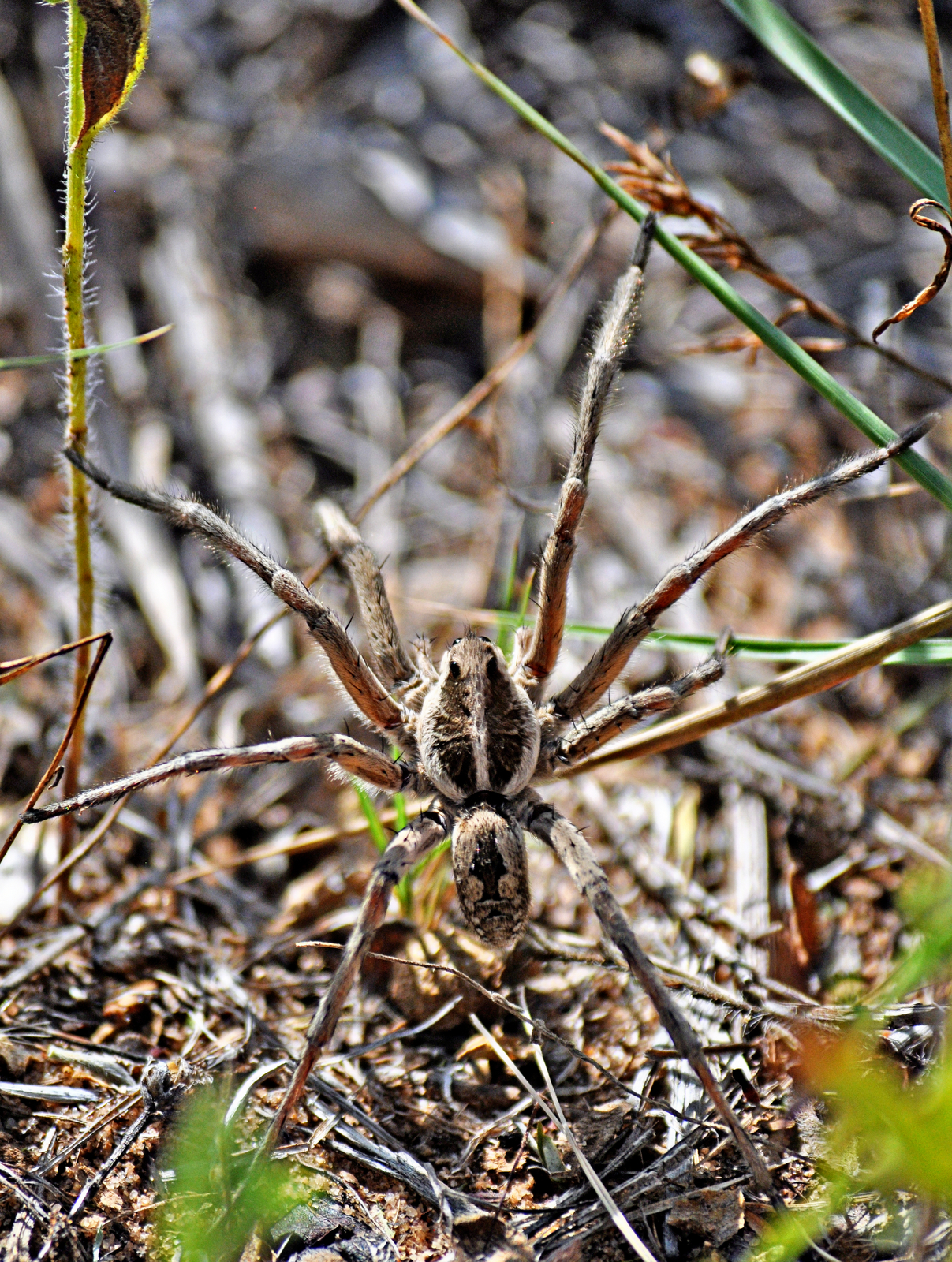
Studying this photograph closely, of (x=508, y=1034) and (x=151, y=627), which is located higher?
(x=151, y=627)

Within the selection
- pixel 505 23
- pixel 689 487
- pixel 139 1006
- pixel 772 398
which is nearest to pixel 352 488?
pixel 689 487

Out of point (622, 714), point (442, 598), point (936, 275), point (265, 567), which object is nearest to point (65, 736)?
point (265, 567)

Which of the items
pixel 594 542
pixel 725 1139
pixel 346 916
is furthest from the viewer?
pixel 594 542

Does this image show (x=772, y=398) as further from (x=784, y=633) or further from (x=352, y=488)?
(x=352, y=488)

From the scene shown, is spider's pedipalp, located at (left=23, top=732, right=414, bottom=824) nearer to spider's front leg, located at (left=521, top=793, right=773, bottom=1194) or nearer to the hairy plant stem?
the hairy plant stem

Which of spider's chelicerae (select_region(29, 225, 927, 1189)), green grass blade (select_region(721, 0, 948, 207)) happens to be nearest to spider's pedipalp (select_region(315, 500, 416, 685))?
spider's chelicerae (select_region(29, 225, 927, 1189))

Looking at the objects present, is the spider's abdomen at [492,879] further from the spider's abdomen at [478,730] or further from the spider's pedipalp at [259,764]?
the spider's pedipalp at [259,764]
